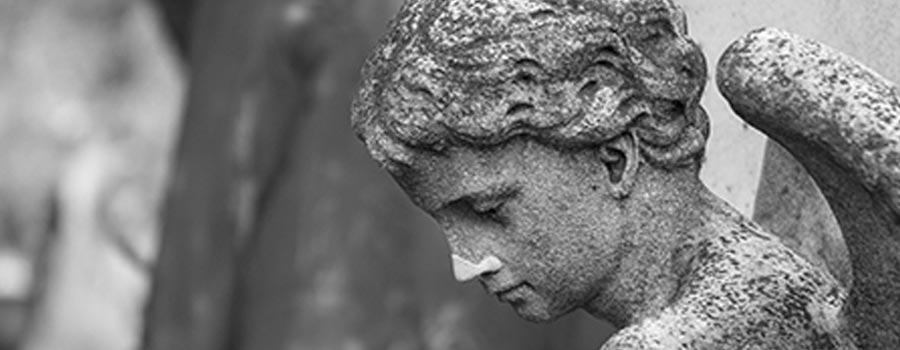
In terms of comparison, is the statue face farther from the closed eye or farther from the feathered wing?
the feathered wing

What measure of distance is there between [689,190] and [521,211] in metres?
0.18

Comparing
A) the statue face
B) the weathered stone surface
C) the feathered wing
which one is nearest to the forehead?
the statue face

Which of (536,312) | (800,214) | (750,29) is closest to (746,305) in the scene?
(536,312)

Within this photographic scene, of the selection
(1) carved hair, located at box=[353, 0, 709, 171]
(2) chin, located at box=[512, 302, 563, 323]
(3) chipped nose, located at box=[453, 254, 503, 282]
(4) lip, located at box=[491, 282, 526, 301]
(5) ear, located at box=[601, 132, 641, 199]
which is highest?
(1) carved hair, located at box=[353, 0, 709, 171]

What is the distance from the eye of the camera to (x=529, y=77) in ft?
10.5

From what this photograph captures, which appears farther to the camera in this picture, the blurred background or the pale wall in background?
the blurred background

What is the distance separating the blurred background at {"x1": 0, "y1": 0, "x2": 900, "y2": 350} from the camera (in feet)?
24.8

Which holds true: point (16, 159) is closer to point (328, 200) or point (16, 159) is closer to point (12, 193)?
point (12, 193)

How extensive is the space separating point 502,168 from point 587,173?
0.09 meters

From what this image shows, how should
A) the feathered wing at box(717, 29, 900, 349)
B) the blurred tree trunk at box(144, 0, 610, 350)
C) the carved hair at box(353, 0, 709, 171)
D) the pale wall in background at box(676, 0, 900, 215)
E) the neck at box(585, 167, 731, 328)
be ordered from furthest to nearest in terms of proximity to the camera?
the blurred tree trunk at box(144, 0, 610, 350) → the pale wall in background at box(676, 0, 900, 215) → the neck at box(585, 167, 731, 328) → the carved hair at box(353, 0, 709, 171) → the feathered wing at box(717, 29, 900, 349)

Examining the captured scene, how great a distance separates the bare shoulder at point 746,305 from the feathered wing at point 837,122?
0.56 ft

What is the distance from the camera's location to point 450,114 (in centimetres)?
318

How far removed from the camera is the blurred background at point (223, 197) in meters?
7.55

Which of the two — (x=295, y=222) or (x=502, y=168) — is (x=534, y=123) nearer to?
(x=502, y=168)
